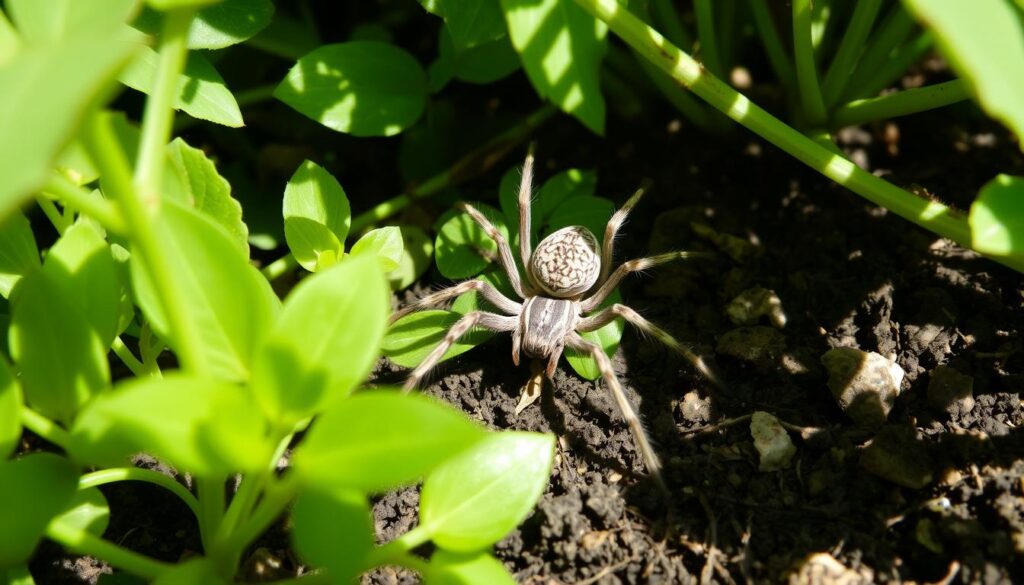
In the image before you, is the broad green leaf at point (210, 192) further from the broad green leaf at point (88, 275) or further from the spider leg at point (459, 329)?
the spider leg at point (459, 329)

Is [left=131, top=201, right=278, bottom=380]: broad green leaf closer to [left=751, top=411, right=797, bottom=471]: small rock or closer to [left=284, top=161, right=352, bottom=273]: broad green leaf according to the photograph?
[left=284, top=161, right=352, bottom=273]: broad green leaf

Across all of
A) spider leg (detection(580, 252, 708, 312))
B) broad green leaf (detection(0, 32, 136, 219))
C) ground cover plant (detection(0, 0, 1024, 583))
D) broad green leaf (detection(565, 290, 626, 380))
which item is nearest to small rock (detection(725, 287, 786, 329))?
ground cover plant (detection(0, 0, 1024, 583))

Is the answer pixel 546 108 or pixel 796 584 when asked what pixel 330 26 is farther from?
pixel 796 584

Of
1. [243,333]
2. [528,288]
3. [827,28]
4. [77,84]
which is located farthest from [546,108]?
[77,84]

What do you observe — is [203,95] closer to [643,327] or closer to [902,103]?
[643,327]

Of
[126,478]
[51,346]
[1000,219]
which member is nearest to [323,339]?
[51,346]

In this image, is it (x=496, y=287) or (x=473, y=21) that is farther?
(x=496, y=287)

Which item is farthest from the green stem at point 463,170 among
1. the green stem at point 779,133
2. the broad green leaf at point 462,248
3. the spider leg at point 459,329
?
the green stem at point 779,133
